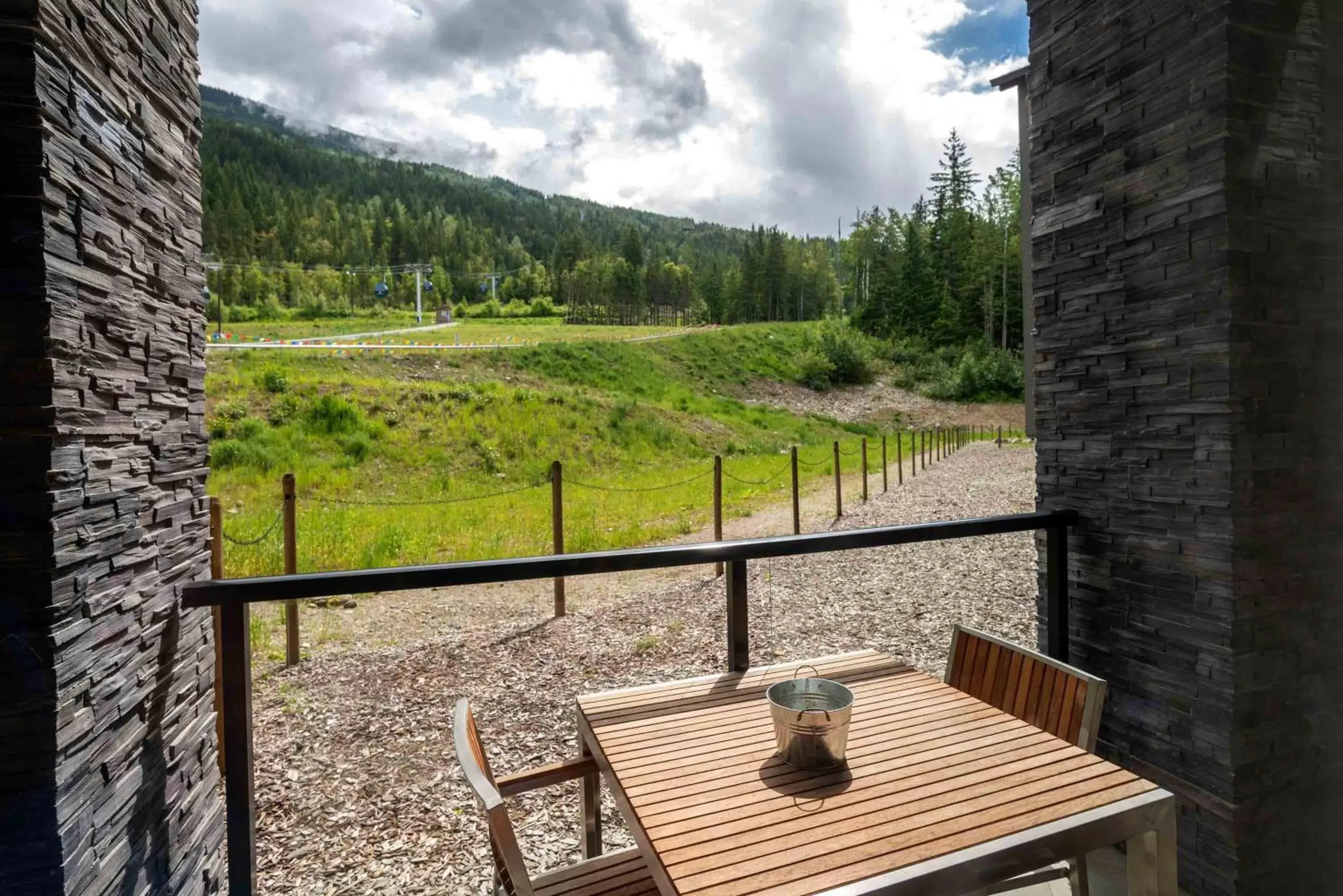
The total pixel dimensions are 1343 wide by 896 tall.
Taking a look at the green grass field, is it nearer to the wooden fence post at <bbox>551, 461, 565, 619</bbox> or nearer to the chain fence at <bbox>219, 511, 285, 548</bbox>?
the chain fence at <bbox>219, 511, 285, 548</bbox>

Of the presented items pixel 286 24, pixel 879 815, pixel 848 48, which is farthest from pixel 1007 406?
pixel 879 815

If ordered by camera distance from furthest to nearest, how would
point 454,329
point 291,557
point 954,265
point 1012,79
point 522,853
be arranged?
point 454,329 < point 954,265 < point 291,557 < point 1012,79 < point 522,853

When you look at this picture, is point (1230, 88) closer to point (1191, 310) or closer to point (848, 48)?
point (1191, 310)

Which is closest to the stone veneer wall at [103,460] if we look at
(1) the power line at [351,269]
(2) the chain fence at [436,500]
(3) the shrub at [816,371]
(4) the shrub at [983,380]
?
(2) the chain fence at [436,500]

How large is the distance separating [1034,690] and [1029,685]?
2 centimetres

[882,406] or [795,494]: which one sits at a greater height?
[882,406]

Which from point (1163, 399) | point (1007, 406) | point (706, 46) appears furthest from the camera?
point (1007, 406)

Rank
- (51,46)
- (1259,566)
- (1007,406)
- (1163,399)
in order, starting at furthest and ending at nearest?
(1007,406) < (1163,399) < (1259,566) < (51,46)

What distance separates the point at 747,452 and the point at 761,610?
13540mm

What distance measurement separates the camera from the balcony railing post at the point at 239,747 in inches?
57.2

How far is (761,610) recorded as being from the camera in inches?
216

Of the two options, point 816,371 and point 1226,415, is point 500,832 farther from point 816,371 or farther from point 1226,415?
point 816,371

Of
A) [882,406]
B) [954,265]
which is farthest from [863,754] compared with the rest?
[954,265]

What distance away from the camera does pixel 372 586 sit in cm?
151
